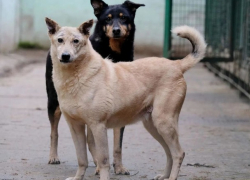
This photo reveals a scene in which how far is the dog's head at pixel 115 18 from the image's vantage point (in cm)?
589

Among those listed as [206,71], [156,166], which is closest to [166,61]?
[156,166]

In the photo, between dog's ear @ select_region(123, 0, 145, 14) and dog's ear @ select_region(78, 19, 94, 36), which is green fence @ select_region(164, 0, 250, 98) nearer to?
dog's ear @ select_region(123, 0, 145, 14)

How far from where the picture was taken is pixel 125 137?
711cm

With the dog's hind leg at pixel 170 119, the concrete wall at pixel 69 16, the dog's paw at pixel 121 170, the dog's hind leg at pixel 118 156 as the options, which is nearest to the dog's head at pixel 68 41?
the dog's hind leg at pixel 170 119

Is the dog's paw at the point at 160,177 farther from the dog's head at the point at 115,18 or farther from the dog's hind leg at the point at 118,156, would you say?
the dog's head at the point at 115,18

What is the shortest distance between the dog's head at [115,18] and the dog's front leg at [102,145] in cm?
145

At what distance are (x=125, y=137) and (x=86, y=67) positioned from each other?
2.45 meters

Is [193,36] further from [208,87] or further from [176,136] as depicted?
[208,87]

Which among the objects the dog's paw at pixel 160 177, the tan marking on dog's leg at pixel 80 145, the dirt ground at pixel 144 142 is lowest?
the dirt ground at pixel 144 142

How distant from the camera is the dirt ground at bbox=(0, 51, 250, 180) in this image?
5457mm

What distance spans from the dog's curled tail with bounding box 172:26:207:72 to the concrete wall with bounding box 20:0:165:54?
12159 mm

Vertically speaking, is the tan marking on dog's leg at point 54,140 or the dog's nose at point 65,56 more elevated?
the dog's nose at point 65,56

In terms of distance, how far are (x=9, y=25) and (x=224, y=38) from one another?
6.52 m

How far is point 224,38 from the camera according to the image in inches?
498
